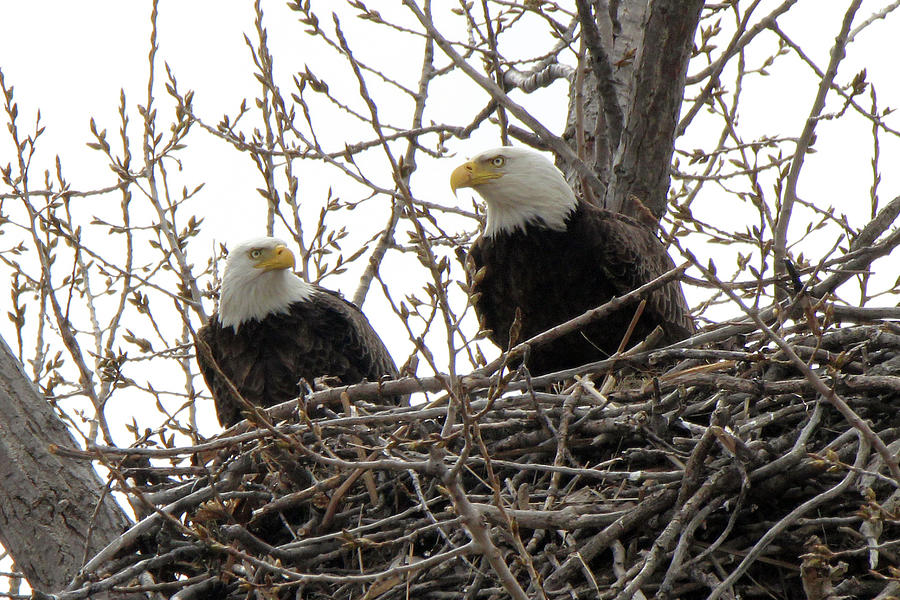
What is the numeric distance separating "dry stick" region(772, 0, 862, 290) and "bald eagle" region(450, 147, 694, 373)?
81cm

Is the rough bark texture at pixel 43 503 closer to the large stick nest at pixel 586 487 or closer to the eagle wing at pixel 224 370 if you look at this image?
the large stick nest at pixel 586 487

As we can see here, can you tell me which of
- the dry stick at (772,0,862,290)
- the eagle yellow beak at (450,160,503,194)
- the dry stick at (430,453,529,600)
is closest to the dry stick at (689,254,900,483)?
the dry stick at (430,453,529,600)

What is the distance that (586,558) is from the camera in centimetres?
319

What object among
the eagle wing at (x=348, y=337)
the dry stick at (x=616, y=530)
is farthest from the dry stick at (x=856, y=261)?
the eagle wing at (x=348, y=337)

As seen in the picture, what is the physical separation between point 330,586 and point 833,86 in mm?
2884

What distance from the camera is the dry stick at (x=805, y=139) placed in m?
4.04

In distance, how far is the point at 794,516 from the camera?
9.78 feet

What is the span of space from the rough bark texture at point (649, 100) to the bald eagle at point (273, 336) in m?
1.56

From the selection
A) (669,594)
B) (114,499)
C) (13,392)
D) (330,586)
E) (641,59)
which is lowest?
(669,594)

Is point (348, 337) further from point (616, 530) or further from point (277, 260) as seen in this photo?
point (616, 530)

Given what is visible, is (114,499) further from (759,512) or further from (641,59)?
(641,59)

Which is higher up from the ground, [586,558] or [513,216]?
[513,216]

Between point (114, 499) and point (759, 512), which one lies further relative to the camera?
point (114, 499)

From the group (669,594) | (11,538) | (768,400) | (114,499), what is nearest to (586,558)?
(669,594)
